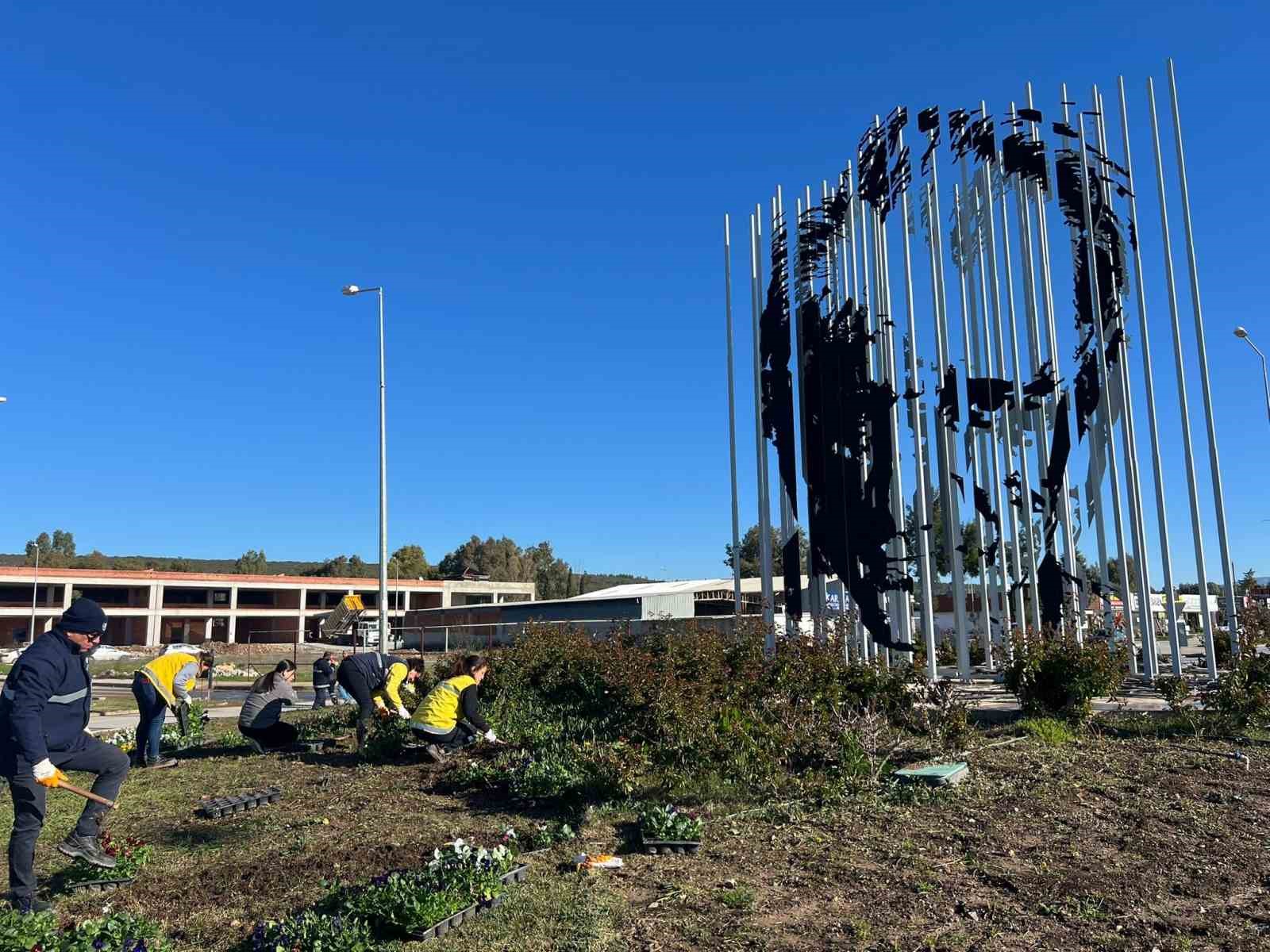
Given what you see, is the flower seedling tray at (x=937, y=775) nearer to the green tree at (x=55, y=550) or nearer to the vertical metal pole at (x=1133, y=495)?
the vertical metal pole at (x=1133, y=495)

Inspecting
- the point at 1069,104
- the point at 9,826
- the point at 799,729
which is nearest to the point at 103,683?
the point at 9,826

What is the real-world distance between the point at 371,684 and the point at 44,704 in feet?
17.2

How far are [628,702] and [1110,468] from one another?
7886mm

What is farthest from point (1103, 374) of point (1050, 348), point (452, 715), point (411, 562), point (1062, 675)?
point (411, 562)

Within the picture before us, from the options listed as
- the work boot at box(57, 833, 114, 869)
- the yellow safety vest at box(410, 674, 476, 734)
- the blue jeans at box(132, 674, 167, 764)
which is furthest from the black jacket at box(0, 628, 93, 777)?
the blue jeans at box(132, 674, 167, 764)

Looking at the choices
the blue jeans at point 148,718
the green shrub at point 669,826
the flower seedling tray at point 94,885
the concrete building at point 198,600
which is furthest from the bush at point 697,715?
the concrete building at point 198,600

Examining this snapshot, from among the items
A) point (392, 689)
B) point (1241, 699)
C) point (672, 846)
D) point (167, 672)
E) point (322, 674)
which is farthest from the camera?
point (322, 674)

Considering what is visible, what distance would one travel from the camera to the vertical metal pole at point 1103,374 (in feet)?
42.7

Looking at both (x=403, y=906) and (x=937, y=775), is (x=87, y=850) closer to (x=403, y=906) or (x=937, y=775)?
(x=403, y=906)

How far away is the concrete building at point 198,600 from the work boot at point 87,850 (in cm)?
5500

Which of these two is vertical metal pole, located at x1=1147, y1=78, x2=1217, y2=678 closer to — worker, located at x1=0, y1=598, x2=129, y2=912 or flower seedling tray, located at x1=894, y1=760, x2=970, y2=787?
flower seedling tray, located at x1=894, y1=760, x2=970, y2=787

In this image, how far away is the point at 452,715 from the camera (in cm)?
995

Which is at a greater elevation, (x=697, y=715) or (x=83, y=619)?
(x=83, y=619)

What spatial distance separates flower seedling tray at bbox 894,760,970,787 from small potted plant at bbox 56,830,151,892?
5.53 metres
